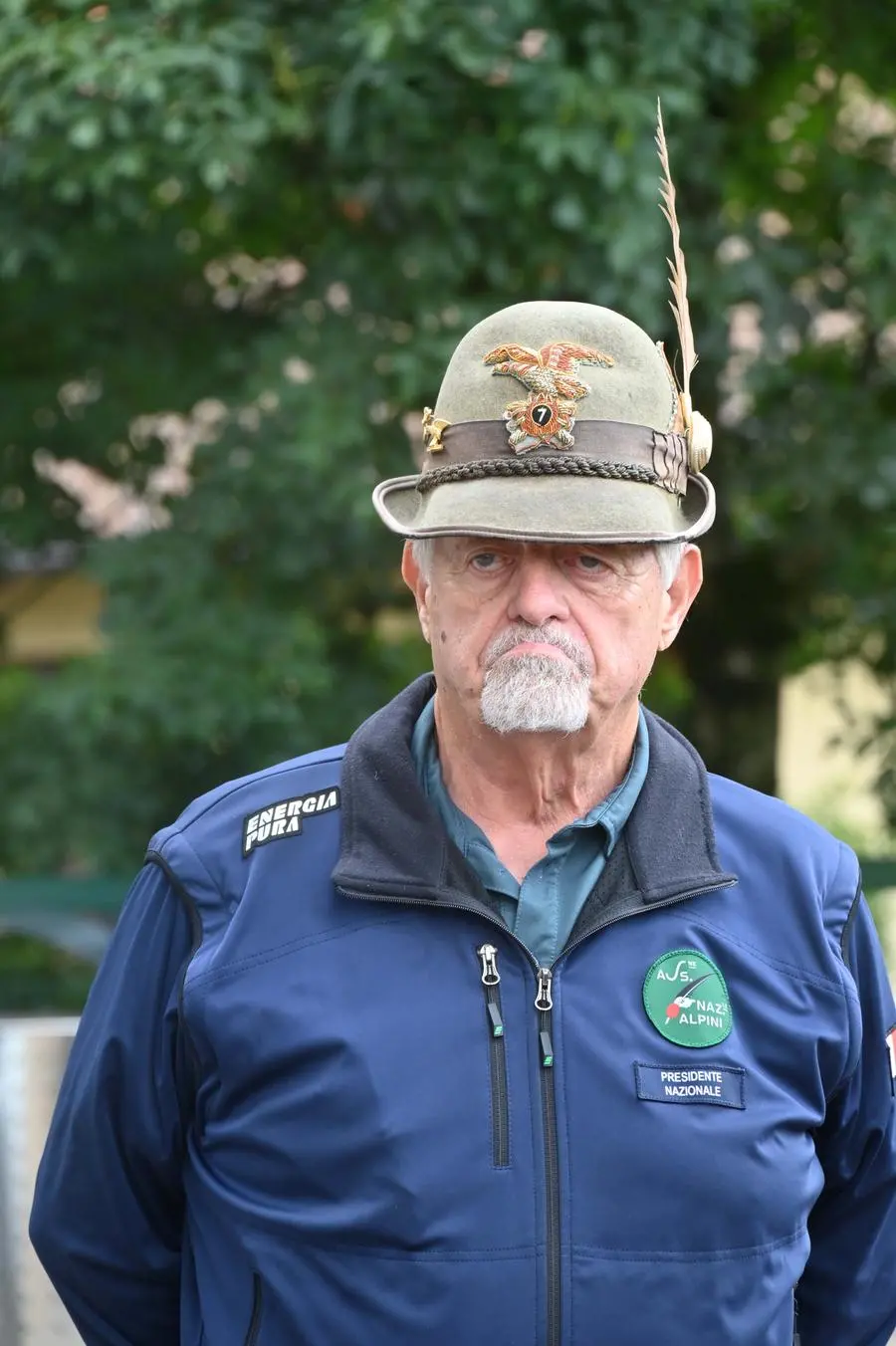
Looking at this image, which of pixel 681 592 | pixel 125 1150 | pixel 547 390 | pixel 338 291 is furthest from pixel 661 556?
pixel 338 291

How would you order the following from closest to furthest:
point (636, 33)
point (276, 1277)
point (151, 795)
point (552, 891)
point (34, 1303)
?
point (276, 1277), point (552, 891), point (34, 1303), point (636, 33), point (151, 795)

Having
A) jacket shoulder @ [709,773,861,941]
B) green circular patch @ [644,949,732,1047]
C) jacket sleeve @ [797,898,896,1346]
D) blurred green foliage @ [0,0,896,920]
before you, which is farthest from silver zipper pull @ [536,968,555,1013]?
blurred green foliage @ [0,0,896,920]

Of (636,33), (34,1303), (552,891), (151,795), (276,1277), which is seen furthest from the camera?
(151,795)

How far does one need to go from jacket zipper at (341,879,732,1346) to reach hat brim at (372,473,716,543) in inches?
17.7

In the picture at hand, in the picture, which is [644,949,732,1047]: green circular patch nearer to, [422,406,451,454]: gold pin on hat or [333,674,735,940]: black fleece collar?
[333,674,735,940]: black fleece collar

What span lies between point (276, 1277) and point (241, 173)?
3.19 m

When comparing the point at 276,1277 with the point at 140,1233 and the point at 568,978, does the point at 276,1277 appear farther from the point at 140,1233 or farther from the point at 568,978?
the point at 568,978

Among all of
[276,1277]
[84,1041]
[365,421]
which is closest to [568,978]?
[276,1277]

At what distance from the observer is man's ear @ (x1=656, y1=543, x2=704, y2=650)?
2426 millimetres

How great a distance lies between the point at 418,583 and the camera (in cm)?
245

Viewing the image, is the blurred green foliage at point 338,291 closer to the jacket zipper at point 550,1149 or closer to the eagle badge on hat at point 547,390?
the eagle badge on hat at point 547,390

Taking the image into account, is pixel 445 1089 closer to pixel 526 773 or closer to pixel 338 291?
pixel 526 773

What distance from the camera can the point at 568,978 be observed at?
86.6 inches

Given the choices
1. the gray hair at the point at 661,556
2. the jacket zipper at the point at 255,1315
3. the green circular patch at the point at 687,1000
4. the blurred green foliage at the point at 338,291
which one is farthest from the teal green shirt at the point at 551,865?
the blurred green foliage at the point at 338,291
